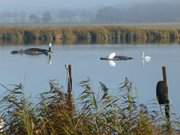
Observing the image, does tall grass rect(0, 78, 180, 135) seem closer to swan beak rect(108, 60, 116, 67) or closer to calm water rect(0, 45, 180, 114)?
calm water rect(0, 45, 180, 114)

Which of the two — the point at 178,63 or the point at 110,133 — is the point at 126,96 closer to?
the point at 110,133

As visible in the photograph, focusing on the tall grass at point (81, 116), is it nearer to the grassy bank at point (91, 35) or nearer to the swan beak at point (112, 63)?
the swan beak at point (112, 63)

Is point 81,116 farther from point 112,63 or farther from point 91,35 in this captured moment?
point 91,35

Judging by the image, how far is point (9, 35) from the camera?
261 ft

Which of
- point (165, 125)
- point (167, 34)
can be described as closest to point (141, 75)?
point (165, 125)

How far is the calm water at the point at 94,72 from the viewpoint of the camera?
2322 cm

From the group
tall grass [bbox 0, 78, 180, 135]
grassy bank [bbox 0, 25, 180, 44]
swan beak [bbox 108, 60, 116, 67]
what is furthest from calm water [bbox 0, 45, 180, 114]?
grassy bank [bbox 0, 25, 180, 44]

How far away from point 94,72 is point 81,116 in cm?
2662

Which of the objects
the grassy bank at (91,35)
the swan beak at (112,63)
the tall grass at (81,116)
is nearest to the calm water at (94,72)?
the swan beak at (112,63)

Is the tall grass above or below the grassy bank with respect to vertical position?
above

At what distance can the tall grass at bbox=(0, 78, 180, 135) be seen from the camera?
29.4ft

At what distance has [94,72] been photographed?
35.8m

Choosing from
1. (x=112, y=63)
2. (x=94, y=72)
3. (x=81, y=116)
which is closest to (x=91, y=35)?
(x=112, y=63)

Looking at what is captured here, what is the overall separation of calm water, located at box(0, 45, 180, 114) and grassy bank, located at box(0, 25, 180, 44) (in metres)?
9.71
